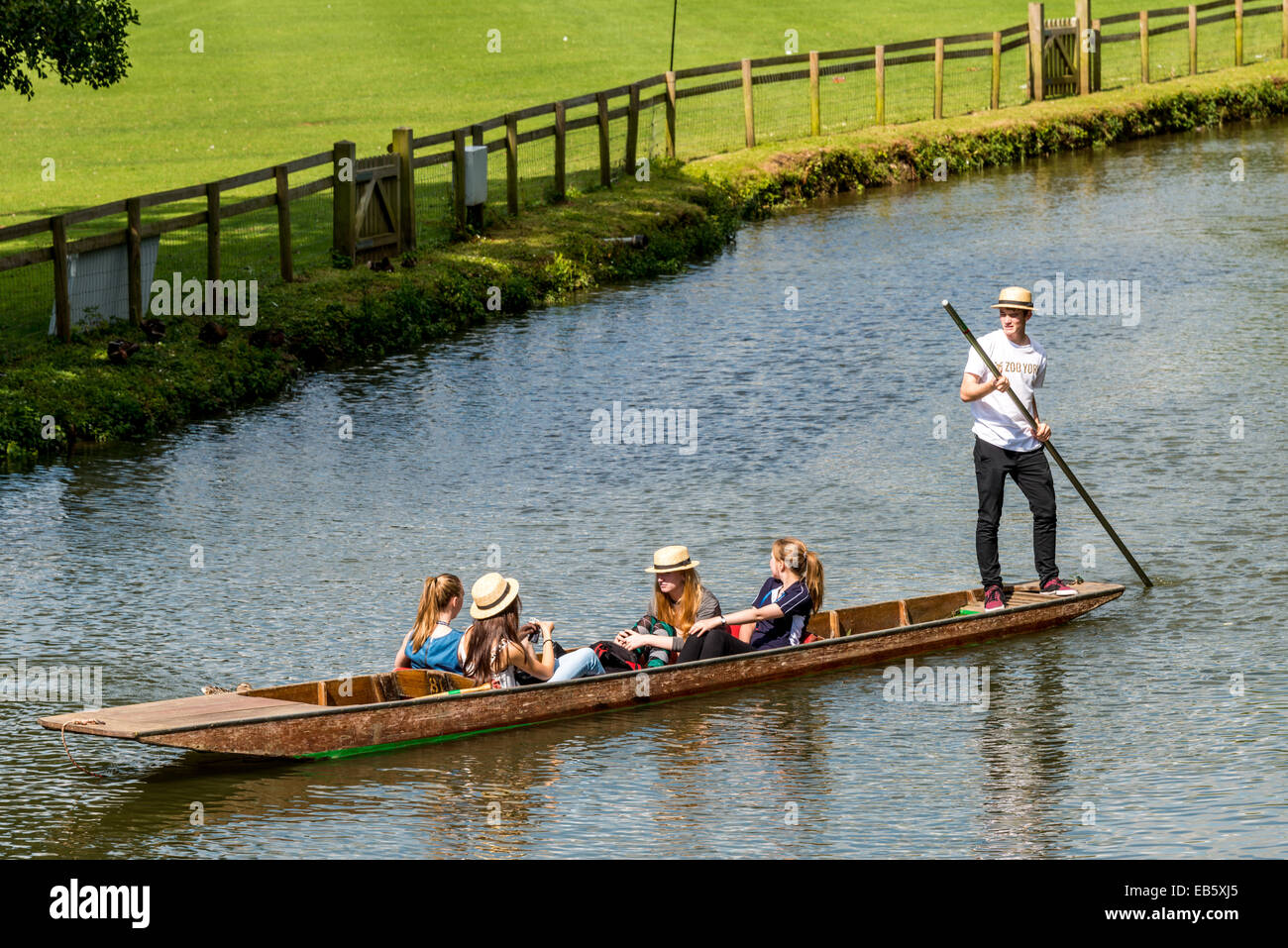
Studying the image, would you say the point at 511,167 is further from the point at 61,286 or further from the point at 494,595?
the point at 494,595

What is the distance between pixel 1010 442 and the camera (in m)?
13.1

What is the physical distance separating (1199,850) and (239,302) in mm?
15818

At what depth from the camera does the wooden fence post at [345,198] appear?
24.6 m

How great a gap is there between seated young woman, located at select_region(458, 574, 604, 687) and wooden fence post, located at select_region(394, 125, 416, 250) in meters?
15.3

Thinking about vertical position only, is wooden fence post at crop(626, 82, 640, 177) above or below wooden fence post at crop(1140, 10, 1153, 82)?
below

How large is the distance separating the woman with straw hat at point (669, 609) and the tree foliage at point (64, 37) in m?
11.9

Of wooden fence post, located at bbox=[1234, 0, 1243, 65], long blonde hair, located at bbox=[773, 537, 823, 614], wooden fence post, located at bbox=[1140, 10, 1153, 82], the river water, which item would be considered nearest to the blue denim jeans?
the river water

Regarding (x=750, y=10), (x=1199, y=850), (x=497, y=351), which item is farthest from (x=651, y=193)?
(x=750, y=10)

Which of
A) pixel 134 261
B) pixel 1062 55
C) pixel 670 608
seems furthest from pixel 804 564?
pixel 1062 55

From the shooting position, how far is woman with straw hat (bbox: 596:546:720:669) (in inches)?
480

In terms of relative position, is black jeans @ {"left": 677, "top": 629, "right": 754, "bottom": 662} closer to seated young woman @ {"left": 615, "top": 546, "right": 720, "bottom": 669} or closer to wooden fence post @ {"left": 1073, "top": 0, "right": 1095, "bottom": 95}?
seated young woman @ {"left": 615, "top": 546, "right": 720, "bottom": 669}

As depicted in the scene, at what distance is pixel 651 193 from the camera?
31.0 meters

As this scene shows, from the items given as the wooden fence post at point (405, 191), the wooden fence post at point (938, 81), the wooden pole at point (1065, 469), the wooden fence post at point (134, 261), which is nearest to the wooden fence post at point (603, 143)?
the wooden fence post at point (405, 191)

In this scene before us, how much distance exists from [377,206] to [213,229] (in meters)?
3.56
